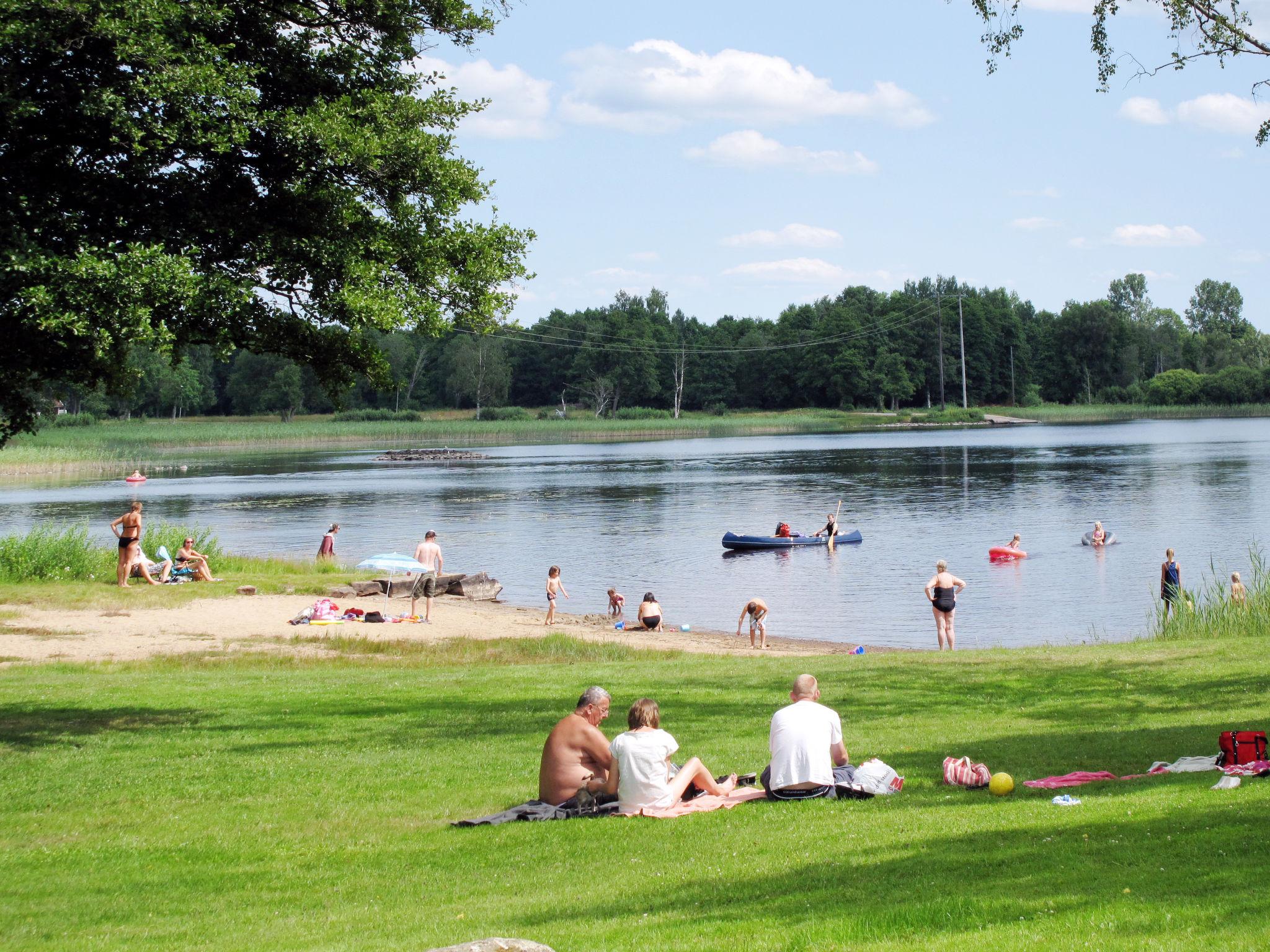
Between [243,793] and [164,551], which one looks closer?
[243,793]

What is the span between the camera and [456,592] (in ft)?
108

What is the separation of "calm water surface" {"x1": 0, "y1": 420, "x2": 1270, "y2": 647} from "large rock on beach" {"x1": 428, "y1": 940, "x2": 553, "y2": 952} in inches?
851

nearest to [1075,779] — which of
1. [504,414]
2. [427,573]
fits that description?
[427,573]

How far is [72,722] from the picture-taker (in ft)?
43.6

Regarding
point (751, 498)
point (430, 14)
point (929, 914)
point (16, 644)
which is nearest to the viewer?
point (929, 914)

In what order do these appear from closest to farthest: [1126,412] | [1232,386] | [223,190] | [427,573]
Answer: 1. [223,190]
2. [427,573]
3. [1232,386]
4. [1126,412]

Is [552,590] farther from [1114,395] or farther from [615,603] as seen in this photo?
[1114,395]

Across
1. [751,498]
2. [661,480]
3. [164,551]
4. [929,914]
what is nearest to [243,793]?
[929,914]

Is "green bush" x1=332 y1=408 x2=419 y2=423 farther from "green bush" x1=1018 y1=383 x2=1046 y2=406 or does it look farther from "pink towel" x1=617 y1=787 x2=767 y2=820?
"pink towel" x1=617 y1=787 x2=767 y2=820

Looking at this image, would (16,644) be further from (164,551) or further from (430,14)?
(430,14)

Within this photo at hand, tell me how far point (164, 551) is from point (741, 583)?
655 inches

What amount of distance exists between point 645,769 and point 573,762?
0.65 metres

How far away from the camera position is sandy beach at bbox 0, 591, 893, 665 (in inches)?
802

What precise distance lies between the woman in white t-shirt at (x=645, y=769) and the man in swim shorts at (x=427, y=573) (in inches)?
708
